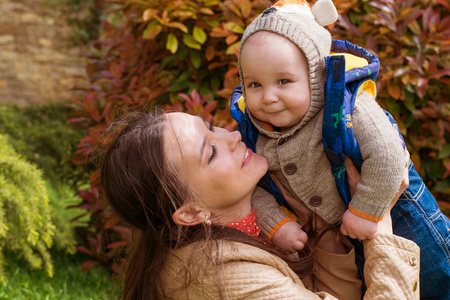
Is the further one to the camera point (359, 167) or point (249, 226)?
point (249, 226)

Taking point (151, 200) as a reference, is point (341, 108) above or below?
above

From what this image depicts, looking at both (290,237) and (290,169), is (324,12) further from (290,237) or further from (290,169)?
(290,237)

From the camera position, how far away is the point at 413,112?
272 cm

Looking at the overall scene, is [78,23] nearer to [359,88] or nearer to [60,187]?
[60,187]

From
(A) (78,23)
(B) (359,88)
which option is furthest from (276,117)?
(A) (78,23)

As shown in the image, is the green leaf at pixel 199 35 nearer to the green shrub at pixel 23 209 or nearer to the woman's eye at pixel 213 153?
the woman's eye at pixel 213 153

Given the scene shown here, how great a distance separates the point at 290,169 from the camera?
5.64 feet

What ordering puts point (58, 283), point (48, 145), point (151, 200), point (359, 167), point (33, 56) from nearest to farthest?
1. point (359, 167)
2. point (151, 200)
3. point (58, 283)
4. point (48, 145)
5. point (33, 56)

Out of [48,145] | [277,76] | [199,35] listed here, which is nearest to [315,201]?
[277,76]

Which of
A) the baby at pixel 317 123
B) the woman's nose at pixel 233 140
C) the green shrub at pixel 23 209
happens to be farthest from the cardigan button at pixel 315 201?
the green shrub at pixel 23 209

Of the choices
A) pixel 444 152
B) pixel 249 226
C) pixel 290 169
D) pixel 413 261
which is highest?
pixel 290 169

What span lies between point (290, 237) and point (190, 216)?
1.28 ft

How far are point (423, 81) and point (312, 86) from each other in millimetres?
1306

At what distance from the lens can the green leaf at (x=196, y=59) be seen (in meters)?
2.96
